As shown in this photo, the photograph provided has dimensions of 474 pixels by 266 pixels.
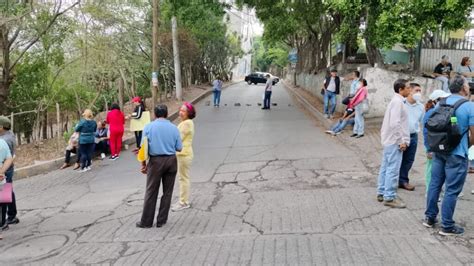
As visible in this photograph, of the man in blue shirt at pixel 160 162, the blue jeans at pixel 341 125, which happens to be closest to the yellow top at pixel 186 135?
the man in blue shirt at pixel 160 162

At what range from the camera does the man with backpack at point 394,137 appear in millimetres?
6207

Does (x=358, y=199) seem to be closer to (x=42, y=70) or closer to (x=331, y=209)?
(x=331, y=209)

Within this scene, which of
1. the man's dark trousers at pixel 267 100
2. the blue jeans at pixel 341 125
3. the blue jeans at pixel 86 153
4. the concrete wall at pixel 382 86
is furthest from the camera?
the man's dark trousers at pixel 267 100

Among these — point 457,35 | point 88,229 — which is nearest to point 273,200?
point 88,229

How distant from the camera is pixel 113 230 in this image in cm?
620

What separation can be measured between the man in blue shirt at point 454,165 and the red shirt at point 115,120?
7991mm

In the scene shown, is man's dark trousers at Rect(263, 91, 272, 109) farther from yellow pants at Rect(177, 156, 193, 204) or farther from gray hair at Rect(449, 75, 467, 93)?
gray hair at Rect(449, 75, 467, 93)

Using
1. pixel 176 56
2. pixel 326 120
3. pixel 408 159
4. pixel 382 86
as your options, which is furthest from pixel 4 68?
pixel 408 159

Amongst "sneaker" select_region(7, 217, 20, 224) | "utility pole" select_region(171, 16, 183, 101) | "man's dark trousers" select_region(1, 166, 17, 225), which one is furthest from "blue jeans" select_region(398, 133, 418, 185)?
"utility pole" select_region(171, 16, 183, 101)

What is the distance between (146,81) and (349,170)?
19.2 m

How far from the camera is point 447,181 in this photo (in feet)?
17.0

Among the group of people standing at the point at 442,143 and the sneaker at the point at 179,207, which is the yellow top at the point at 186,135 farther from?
the group of people standing at the point at 442,143

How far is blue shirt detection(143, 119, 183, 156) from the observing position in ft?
19.4

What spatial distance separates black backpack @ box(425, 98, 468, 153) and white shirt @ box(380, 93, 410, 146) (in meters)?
0.97
